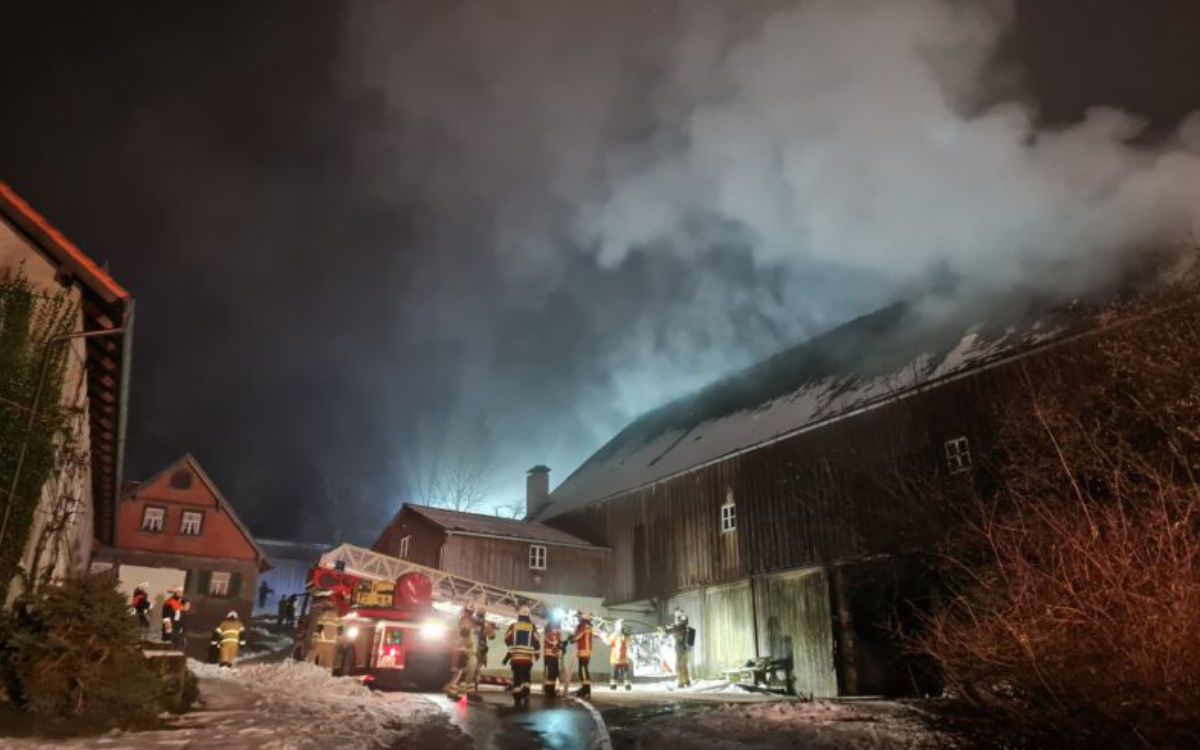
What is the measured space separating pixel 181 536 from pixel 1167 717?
125 ft

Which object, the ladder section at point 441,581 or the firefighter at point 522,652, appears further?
the ladder section at point 441,581

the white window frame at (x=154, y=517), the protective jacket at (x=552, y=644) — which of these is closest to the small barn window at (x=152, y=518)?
the white window frame at (x=154, y=517)

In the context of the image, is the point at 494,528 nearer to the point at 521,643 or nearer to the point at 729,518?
the point at 729,518

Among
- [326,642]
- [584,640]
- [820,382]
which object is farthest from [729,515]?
[326,642]

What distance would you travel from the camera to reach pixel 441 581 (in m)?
24.5

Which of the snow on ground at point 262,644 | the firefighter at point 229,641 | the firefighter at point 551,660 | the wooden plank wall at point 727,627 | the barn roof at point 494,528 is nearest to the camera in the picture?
the firefighter at point 551,660

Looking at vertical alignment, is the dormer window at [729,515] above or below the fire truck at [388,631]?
above

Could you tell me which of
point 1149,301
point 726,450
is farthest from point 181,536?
point 1149,301

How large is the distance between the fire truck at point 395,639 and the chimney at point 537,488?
22877 millimetres

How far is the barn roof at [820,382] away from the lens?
21797 millimetres

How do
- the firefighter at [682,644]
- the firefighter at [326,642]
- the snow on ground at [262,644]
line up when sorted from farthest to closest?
the snow on ground at [262,644] < the firefighter at [682,644] < the firefighter at [326,642]

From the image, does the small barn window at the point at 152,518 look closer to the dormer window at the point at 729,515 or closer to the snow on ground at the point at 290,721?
the snow on ground at the point at 290,721

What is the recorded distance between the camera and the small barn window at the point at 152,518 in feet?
116

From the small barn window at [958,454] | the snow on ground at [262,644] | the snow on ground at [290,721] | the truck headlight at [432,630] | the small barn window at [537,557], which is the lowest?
the snow on ground at [290,721]
